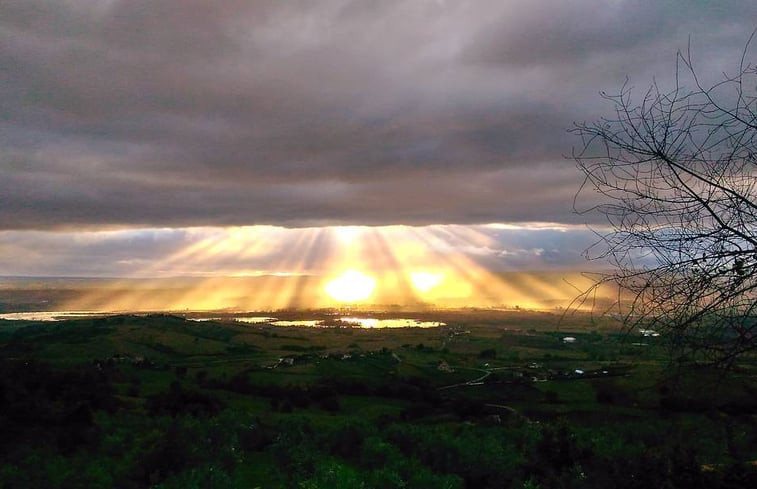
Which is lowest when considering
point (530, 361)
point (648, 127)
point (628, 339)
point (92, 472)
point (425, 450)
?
point (530, 361)

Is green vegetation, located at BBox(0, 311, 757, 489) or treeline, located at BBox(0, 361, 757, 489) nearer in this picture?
green vegetation, located at BBox(0, 311, 757, 489)

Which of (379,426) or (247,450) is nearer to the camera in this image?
(247,450)

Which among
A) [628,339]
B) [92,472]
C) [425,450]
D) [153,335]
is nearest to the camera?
[628,339]

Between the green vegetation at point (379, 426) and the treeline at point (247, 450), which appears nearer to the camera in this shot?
the green vegetation at point (379, 426)

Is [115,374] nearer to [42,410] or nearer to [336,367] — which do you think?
[336,367]

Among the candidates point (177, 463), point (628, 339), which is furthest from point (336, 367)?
point (628, 339)

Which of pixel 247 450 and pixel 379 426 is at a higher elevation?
pixel 247 450

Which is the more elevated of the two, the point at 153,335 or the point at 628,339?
the point at 628,339

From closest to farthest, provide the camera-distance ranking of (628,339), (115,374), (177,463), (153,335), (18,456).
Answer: (628,339) → (177,463) → (18,456) → (115,374) → (153,335)
